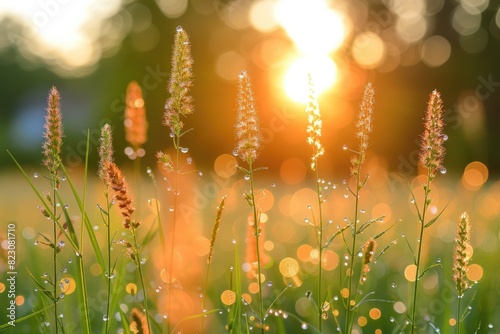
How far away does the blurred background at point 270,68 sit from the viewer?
2107 centimetres

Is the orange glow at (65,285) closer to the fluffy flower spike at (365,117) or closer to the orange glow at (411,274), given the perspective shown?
the fluffy flower spike at (365,117)

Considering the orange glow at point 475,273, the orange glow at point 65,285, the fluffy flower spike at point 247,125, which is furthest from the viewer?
the orange glow at point 475,273

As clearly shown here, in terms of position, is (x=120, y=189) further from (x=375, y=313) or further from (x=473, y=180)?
(x=473, y=180)

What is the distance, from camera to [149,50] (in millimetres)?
24844

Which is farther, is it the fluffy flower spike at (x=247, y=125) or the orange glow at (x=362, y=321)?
the orange glow at (x=362, y=321)

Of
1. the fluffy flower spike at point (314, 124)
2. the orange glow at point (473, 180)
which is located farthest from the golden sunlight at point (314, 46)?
the orange glow at point (473, 180)

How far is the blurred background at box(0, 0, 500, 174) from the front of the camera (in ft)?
69.1

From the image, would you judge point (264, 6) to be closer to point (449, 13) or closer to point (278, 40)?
point (278, 40)

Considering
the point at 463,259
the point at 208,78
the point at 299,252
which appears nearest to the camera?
the point at 463,259

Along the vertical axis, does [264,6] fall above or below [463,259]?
above

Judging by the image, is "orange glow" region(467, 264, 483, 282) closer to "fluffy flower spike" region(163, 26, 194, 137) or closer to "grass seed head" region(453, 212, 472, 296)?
"grass seed head" region(453, 212, 472, 296)

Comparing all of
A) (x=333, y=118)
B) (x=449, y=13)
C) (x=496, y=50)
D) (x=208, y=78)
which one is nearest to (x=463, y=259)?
(x=333, y=118)

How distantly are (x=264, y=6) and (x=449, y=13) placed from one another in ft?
24.2

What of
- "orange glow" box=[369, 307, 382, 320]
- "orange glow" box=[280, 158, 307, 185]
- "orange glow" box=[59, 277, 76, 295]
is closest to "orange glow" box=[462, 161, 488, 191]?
"orange glow" box=[280, 158, 307, 185]
